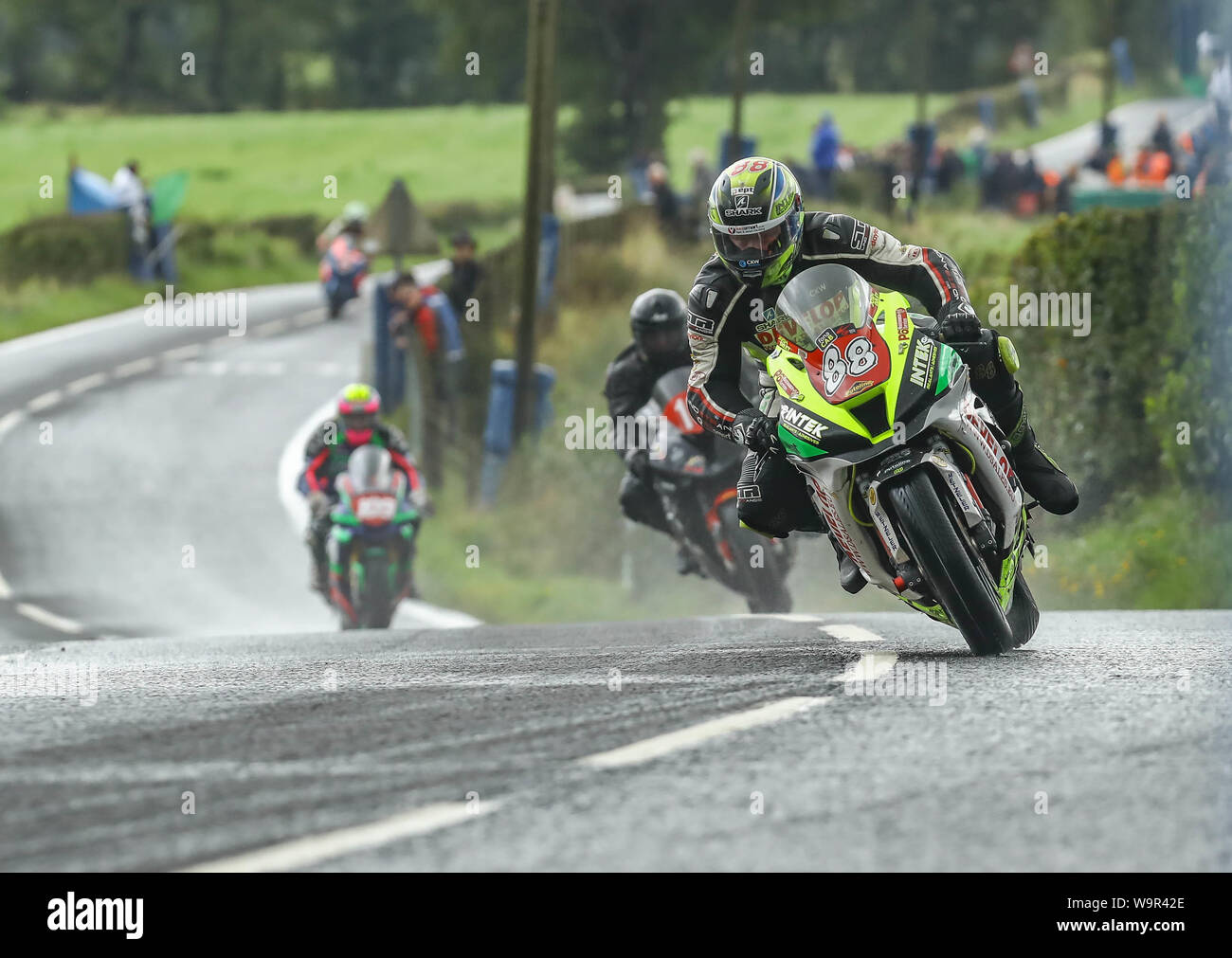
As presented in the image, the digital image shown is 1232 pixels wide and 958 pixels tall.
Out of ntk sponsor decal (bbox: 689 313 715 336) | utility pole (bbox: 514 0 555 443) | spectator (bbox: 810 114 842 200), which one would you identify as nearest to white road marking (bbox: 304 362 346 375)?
utility pole (bbox: 514 0 555 443)

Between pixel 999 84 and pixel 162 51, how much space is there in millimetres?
36002

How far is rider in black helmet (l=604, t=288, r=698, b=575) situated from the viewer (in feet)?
36.3

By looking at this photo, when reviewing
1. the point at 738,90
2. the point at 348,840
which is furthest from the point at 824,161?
the point at 348,840

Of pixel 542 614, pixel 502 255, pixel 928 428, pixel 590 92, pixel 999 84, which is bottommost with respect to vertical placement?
pixel 542 614

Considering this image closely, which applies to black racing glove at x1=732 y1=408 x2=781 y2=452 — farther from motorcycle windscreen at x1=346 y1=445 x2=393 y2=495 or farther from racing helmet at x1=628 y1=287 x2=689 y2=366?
motorcycle windscreen at x1=346 y1=445 x2=393 y2=495

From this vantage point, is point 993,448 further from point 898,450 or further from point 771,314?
point 771,314

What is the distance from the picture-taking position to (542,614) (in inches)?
705

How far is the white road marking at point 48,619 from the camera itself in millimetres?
16922

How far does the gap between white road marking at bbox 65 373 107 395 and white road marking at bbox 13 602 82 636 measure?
10717 mm

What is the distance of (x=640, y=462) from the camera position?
36.7ft

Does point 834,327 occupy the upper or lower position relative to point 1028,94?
lower

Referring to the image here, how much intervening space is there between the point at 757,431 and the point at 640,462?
13.6ft
